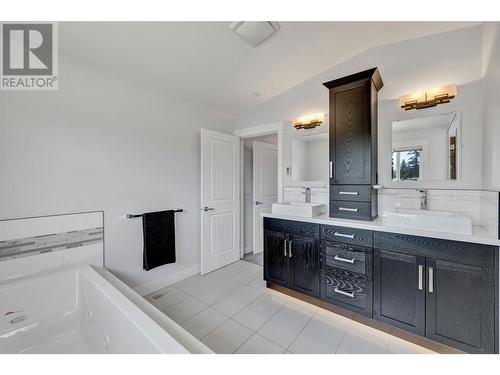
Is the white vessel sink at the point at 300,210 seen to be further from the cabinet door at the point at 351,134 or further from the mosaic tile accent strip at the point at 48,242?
the mosaic tile accent strip at the point at 48,242

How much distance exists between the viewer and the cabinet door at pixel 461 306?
51.3 inches

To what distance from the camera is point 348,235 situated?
1.82m

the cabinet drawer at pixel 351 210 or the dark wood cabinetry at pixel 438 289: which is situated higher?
the cabinet drawer at pixel 351 210

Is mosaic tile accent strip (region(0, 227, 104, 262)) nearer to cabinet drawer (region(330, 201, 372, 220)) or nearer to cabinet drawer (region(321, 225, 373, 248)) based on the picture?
cabinet drawer (region(321, 225, 373, 248))

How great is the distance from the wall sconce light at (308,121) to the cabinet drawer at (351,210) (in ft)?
3.32

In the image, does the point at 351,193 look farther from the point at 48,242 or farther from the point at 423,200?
the point at 48,242

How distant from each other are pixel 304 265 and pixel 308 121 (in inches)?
65.3

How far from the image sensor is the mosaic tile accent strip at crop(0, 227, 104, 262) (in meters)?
1.54

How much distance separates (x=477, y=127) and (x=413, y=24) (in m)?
1.00

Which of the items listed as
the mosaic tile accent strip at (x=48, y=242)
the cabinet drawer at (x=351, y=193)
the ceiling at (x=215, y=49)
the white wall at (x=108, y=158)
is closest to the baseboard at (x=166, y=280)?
the white wall at (x=108, y=158)

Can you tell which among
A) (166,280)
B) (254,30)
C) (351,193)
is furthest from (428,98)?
(166,280)

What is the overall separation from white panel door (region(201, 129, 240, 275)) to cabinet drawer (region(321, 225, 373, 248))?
150cm

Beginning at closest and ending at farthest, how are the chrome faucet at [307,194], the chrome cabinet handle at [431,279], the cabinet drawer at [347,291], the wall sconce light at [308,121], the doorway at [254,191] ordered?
the chrome cabinet handle at [431,279]
the cabinet drawer at [347,291]
the wall sconce light at [308,121]
the chrome faucet at [307,194]
the doorway at [254,191]
